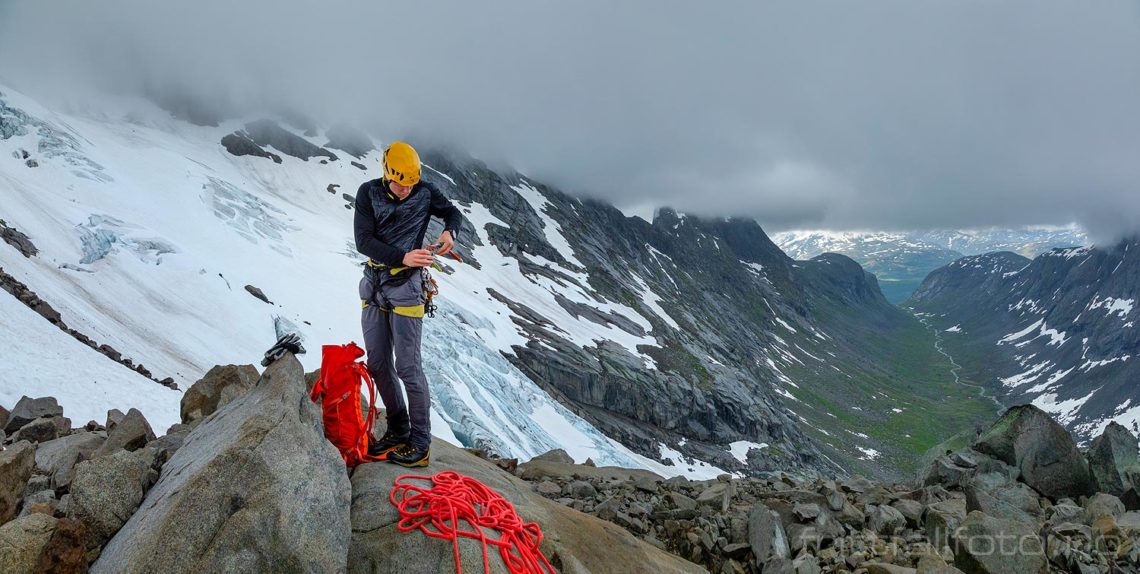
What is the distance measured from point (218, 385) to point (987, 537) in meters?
14.1

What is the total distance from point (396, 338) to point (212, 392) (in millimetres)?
5317

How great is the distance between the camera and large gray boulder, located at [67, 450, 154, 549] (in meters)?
5.81

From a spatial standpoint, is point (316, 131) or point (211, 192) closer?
point (211, 192)

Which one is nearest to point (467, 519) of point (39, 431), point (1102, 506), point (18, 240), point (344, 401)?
point (344, 401)

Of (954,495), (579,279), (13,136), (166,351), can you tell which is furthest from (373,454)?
(579,279)

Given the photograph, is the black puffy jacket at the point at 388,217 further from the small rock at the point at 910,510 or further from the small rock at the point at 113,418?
the small rock at the point at 910,510

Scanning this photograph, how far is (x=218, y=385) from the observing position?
1116 cm

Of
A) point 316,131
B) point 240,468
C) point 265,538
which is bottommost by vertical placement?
point 265,538

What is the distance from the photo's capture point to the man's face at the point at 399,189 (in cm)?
835

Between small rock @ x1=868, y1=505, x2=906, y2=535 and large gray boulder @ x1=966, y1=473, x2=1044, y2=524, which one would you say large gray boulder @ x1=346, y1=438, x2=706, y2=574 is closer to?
small rock @ x1=868, y1=505, x2=906, y2=535

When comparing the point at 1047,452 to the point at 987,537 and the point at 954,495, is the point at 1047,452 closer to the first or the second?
the point at 954,495

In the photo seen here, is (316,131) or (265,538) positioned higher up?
(316,131)

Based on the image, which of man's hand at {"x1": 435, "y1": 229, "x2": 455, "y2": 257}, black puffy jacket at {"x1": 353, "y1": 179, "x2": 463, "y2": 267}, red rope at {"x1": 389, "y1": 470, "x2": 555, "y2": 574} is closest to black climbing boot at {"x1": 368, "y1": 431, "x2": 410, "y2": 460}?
red rope at {"x1": 389, "y1": 470, "x2": 555, "y2": 574}

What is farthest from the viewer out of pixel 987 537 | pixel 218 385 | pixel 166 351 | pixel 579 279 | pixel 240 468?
pixel 579 279
